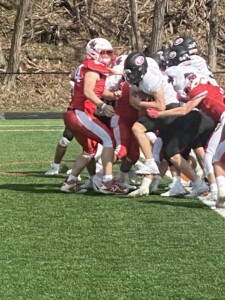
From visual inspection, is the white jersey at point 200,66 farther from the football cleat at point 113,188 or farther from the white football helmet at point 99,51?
the football cleat at point 113,188

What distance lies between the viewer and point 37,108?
30.0 m

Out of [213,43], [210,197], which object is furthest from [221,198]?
[213,43]

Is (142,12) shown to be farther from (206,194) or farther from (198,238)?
(198,238)

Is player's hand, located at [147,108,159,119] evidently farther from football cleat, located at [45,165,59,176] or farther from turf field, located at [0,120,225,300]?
football cleat, located at [45,165,59,176]

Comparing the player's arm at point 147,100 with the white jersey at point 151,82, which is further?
the player's arm at point 147,100

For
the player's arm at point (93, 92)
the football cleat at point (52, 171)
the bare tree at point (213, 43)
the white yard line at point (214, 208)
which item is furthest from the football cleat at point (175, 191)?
the bare tree at point (213, 43)

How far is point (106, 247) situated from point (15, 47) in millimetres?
24730

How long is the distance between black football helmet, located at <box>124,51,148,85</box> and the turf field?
1209mm

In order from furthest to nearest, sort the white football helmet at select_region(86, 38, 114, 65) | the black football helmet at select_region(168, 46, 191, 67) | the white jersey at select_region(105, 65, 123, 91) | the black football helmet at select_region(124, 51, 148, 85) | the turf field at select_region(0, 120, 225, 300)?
the black football helmet at select_region(168, 46, 191, 67) → the white jersey at select_region(105, 65, 123, 91) → the white football helmet at select_region(86, 38, 114, 65) → the black football helmet at select_region(124, 51, 148, 85) → the turf field at select_region(0, 120, 225, 300)

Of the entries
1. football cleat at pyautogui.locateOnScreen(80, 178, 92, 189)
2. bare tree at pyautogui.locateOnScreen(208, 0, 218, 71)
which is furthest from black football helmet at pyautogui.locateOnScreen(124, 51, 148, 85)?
bare tree at pyautogui.locateOnScreen(208, 0, 218, 71)

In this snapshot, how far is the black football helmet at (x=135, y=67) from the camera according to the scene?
29.2 ft

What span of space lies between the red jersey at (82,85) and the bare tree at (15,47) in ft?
69.6

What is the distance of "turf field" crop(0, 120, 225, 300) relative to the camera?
214 inches

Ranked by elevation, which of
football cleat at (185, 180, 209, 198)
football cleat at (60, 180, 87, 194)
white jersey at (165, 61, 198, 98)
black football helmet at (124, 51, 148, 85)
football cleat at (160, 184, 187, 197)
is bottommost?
football cleat at (60, 180, 87, 194)
